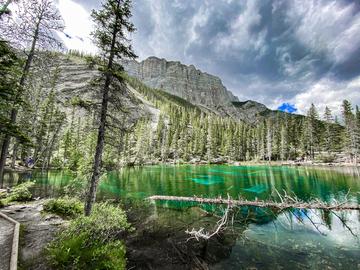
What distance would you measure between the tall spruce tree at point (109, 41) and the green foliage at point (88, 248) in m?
2.91

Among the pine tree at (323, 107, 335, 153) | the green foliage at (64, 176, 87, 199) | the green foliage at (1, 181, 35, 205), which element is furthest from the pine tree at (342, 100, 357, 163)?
the green foliage at (1, 181, 35, 205)

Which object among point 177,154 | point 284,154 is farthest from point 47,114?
point 284,154

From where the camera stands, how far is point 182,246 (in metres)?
10.1

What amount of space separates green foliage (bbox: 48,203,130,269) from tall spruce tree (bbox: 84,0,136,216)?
2912 mm

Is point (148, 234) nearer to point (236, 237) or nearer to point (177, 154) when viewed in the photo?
point (236, 237)

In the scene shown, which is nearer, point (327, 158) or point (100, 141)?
point (100, 141)

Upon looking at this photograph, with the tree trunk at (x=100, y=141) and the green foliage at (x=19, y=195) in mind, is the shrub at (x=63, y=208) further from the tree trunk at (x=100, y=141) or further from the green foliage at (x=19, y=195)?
the tree trunk at (x=100, y=141)

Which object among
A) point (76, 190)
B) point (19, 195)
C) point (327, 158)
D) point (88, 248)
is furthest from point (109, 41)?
point (327, 158)

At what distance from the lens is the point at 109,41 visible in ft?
39.2

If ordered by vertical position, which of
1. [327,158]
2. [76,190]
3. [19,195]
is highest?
[327,158]

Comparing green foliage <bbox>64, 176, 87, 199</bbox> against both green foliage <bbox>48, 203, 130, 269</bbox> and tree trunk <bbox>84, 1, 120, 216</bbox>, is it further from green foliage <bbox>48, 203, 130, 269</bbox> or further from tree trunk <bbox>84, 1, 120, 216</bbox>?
green foliage <bbox>48, 203, 130, 269</bbox>

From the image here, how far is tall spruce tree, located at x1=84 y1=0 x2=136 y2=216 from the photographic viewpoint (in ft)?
37.3

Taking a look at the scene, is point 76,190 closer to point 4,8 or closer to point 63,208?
point 63,208

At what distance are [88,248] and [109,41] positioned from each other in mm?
11217
